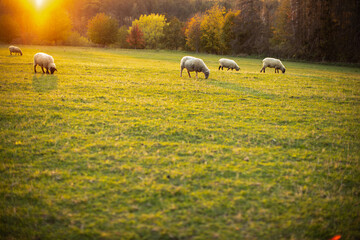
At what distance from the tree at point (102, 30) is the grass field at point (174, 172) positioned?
79785 mm

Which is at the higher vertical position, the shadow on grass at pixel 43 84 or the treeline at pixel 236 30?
the treeline at pixel 236 30

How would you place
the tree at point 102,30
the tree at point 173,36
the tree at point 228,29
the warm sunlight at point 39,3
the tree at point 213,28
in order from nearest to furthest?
1. the tree at point 213,28
2. the tree at point 228,29
3. the tree at point 102,30
4. the tree at point 173,36
5. the warm sunlight at point 39,3

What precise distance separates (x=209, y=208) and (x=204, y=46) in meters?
77.5

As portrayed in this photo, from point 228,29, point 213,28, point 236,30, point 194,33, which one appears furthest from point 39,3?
point 236,30

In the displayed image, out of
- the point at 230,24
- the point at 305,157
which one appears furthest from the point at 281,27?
the point at 305,157

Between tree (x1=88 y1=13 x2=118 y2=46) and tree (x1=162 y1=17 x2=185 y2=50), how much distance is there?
20.9m

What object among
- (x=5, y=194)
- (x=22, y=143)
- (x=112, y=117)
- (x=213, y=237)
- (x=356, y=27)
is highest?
(x=356, y=27)

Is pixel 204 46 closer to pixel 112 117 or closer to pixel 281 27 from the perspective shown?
pixel 281 27

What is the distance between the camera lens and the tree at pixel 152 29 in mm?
82688

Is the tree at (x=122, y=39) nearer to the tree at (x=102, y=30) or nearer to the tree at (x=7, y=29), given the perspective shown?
the tree at (x=102, y=30)

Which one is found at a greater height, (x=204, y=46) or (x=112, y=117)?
(x=204, y=46)

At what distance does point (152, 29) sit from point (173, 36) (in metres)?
9.53

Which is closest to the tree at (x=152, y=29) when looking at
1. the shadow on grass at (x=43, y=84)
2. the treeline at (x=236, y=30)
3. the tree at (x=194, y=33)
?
the treeline at (x=236, y=30)

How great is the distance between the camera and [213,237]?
3.21m
